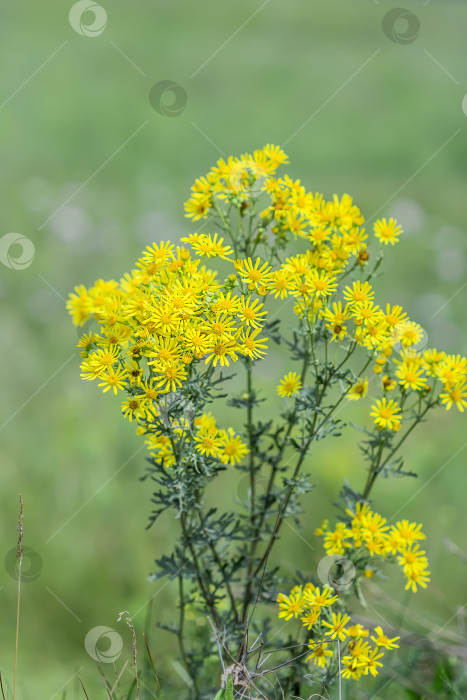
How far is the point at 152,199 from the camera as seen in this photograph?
10.9 ft

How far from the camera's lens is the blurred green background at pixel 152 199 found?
2361 mm

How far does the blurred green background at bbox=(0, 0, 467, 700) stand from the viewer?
2361 mm

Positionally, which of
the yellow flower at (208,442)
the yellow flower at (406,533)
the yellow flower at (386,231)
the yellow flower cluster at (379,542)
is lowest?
the yellow flower at (208,442)

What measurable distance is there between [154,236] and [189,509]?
6.30 ft

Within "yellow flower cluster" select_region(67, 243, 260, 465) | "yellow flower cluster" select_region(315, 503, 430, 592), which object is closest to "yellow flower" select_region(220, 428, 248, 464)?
"yellow flower cluster" select_region(67, 243, 260, 465)

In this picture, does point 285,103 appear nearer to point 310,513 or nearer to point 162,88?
point 162,88

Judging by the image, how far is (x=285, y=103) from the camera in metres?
3.64

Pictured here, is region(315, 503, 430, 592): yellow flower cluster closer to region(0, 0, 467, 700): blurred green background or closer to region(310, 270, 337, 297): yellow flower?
region(310, 270, 337, 297): yellow flower

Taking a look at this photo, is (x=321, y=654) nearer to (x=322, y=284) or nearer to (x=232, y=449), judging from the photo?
(x=232, y=449)

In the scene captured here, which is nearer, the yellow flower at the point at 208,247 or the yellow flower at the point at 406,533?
the yellow flower at the point at 208,247

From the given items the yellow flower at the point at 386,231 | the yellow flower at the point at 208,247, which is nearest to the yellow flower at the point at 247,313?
the yellow flower at the point at 208,247

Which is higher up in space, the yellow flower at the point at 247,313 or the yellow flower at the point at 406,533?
the yellow flower at the point at 247,313

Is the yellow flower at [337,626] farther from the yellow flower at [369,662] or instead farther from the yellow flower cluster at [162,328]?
the yellow flower cluster at [162,328]

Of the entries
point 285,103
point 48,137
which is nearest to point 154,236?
point 48,137
